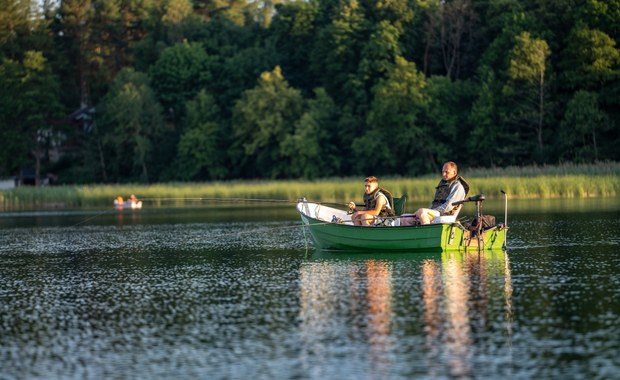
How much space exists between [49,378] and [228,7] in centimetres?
10054

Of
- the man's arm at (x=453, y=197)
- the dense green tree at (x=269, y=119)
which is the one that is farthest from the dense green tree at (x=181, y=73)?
the man's arm at (x=453, y=197)

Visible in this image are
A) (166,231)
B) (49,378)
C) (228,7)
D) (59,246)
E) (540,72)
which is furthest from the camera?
(228,7)

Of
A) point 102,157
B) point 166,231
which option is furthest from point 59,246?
point 102,157

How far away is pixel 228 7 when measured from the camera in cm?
11144

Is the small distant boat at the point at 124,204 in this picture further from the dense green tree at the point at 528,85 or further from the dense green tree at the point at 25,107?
the dense green tree at the point at 25,107

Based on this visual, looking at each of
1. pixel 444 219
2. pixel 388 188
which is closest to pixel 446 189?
pixel 444 219

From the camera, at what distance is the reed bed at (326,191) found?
2052 inches

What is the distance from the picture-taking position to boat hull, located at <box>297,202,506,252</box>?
2528 cm

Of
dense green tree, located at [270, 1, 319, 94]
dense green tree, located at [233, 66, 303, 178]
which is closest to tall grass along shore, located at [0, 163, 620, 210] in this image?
dense green tree, located at [233, 66, 303, 178]

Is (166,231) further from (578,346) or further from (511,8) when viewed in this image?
(511,8)

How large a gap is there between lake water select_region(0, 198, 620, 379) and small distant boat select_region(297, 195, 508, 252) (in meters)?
0.31

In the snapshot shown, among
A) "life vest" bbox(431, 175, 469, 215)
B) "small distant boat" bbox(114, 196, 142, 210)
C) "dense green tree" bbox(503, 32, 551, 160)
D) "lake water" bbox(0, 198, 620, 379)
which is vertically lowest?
"lake water" bbox(0, 198, 620, 379)

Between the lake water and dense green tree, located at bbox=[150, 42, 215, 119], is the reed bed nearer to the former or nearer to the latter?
the lake water

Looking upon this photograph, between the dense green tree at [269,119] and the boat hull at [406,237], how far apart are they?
5165cm
